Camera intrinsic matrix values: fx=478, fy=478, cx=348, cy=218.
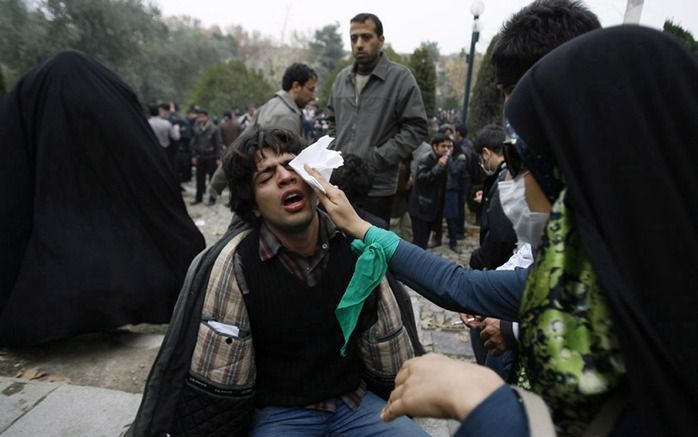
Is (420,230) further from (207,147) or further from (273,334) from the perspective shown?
(207,147)

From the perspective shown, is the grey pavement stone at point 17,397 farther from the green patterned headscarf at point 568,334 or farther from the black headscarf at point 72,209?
the green patterned headscarf at point 568,334

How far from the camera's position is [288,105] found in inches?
163

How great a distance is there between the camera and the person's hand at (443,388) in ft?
3.07

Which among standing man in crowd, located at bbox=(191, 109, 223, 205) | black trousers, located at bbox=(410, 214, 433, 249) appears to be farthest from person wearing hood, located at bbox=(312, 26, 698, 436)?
standing man in crowd, located at bbox=(191, 109, 223, 205)

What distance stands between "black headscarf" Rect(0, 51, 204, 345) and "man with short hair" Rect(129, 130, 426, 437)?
6.11ft

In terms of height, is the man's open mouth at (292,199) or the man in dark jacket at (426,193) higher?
the man's open mouth at (292,199)

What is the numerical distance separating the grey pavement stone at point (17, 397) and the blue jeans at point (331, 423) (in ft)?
6.03

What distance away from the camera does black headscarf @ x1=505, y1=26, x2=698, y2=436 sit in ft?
2.74

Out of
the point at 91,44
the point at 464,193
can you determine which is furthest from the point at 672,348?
the point at 91,44

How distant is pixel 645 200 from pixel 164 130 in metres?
→ 10.6

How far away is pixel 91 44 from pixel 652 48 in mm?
21517

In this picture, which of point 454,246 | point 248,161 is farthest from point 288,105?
point 454,246

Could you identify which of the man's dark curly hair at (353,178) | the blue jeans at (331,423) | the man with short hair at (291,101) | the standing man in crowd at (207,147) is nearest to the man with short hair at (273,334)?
the blue jeans at (331,423)

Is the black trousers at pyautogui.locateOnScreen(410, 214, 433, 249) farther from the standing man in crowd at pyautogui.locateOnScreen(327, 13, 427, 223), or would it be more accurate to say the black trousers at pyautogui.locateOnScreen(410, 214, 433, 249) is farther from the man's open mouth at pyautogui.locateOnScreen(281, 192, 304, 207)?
the man's open mouth at pyautogui.locateOnScreen(281, 192, 304, 207)
